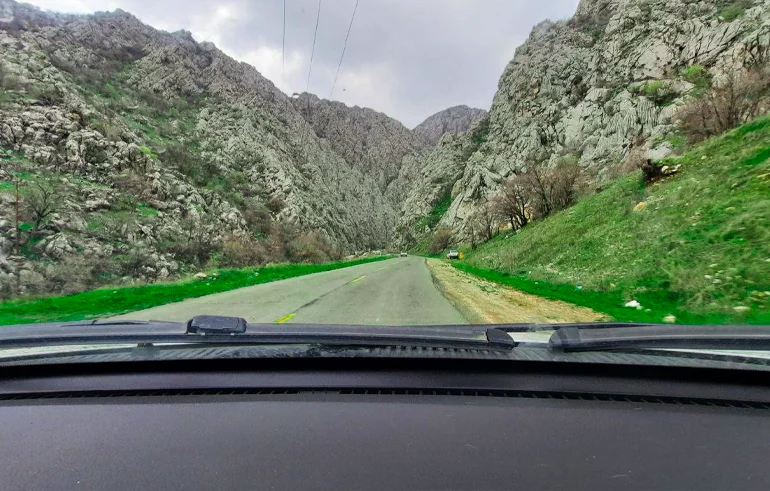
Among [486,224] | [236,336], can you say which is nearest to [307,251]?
[486,224]

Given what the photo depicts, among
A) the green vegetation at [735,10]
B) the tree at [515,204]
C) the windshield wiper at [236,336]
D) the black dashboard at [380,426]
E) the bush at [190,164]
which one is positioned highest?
the green vegetation at [735,10]

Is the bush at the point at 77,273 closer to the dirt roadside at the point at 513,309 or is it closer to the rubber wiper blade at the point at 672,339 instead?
the dirt roadside at the point at 513,309

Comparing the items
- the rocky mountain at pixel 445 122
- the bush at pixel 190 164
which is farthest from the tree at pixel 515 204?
the rocky mountain at pixel 445 122

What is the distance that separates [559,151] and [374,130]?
340 feet

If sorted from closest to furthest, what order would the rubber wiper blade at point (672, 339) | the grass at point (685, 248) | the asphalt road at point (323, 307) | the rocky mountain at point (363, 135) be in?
1. the rubber wiper blade at point (672, 339)
2. the asphalt road at point (323, 307)
3. the grass at point (685, 248)
4. the rocky mountain at point (363, 135)

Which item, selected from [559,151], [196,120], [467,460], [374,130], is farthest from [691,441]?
[374,130]

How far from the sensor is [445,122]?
18675 cm

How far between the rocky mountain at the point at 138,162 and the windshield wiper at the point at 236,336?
1992 cm

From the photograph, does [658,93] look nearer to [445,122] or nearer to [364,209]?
[364,209]

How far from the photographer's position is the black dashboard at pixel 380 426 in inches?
56.6

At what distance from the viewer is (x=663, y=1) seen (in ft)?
213

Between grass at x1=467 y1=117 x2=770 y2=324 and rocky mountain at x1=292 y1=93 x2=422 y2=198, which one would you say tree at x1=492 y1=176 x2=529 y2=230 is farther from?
rocky mountain at x1=292 y1=93 x2=422 y2=198

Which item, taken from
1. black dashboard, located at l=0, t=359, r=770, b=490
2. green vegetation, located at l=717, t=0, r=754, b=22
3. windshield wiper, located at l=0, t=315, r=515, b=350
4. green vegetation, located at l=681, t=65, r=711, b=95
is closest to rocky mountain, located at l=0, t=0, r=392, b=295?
windshield wiper, located at l=0, t=315, r=515, b=350

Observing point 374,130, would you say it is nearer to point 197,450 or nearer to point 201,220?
point 201,220
